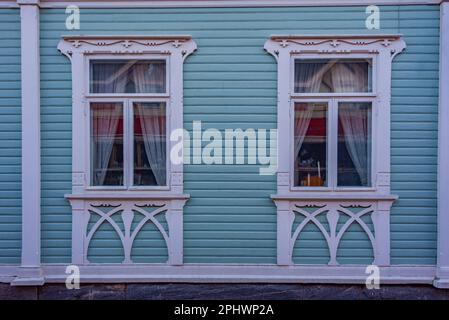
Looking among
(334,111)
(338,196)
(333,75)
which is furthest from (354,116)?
(338,196)

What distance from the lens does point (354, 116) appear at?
6121mm

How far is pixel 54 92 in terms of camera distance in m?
6.10

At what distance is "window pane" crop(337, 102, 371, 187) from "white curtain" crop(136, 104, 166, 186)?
227 cm

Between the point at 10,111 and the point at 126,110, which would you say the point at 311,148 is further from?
the point at 10,111

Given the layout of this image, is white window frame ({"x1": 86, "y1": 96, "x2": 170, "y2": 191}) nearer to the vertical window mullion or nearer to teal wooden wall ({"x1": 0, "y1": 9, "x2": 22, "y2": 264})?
the vertical window mullion

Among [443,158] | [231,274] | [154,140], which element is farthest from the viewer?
[154,140]

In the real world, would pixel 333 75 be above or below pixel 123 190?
above

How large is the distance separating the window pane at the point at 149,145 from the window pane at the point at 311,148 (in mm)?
1711

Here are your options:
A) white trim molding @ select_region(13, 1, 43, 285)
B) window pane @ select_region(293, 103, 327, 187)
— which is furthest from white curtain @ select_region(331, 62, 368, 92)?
white trim molding @ select_region(13, 1, 43, 285)

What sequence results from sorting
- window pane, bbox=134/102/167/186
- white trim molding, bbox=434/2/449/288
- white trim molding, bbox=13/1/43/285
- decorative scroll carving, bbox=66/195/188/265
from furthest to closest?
window pane, bbox=134/102/167/186 → decorative scroll carving, bbox=66/195/188/265 → white trim molding, bbox=13/1/43/285 → white trim molding, bbox=434/2/449/288

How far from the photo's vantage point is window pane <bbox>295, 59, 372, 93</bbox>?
6.12 meters

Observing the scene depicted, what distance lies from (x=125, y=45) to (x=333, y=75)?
8.74 ft

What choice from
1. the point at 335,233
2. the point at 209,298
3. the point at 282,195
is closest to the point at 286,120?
the point at 282,195

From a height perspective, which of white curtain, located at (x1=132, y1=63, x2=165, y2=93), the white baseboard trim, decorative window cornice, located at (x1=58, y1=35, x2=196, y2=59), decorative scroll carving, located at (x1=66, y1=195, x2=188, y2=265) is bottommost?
the white baseboard trim
